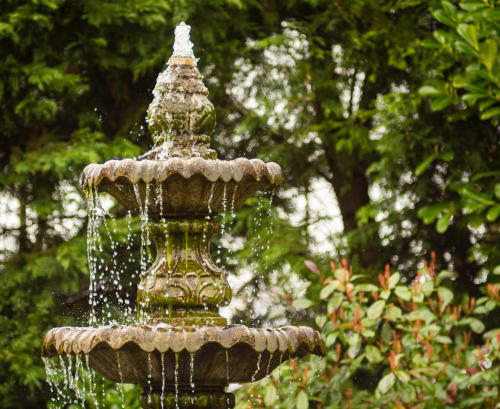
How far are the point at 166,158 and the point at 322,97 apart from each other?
4594 mm

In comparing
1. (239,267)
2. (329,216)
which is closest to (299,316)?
(239,267)

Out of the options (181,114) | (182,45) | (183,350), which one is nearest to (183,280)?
(183,350)

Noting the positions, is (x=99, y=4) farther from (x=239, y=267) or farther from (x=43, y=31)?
(x=239, y=267)

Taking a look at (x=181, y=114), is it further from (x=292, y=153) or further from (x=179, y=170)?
(x=292, y=153)

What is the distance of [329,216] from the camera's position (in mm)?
9234

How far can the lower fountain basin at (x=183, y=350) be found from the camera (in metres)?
3.62

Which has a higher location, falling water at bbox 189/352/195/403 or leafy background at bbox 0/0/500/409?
leafy background at bbox 0/0/500/409

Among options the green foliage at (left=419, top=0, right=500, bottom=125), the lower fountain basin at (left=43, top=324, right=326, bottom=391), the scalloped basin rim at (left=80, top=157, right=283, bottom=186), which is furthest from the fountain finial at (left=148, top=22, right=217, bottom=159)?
the green foliage at (left=419, top=0, right=500, bottom=125)

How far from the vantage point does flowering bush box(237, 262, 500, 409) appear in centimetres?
562

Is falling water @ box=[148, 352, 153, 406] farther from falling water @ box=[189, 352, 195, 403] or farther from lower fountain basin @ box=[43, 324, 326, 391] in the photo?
falling water @ box=[189, 352, 195, 403]

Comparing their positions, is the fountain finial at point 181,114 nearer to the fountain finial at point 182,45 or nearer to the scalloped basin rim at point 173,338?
the fountain finial at point 182,45

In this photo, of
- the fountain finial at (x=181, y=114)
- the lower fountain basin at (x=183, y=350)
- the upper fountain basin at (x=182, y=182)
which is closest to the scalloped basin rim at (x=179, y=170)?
the upper fountain basin at (x=182, y=182)

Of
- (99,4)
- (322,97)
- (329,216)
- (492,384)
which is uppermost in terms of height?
(99,4)

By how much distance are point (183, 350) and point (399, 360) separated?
9.28 ft
